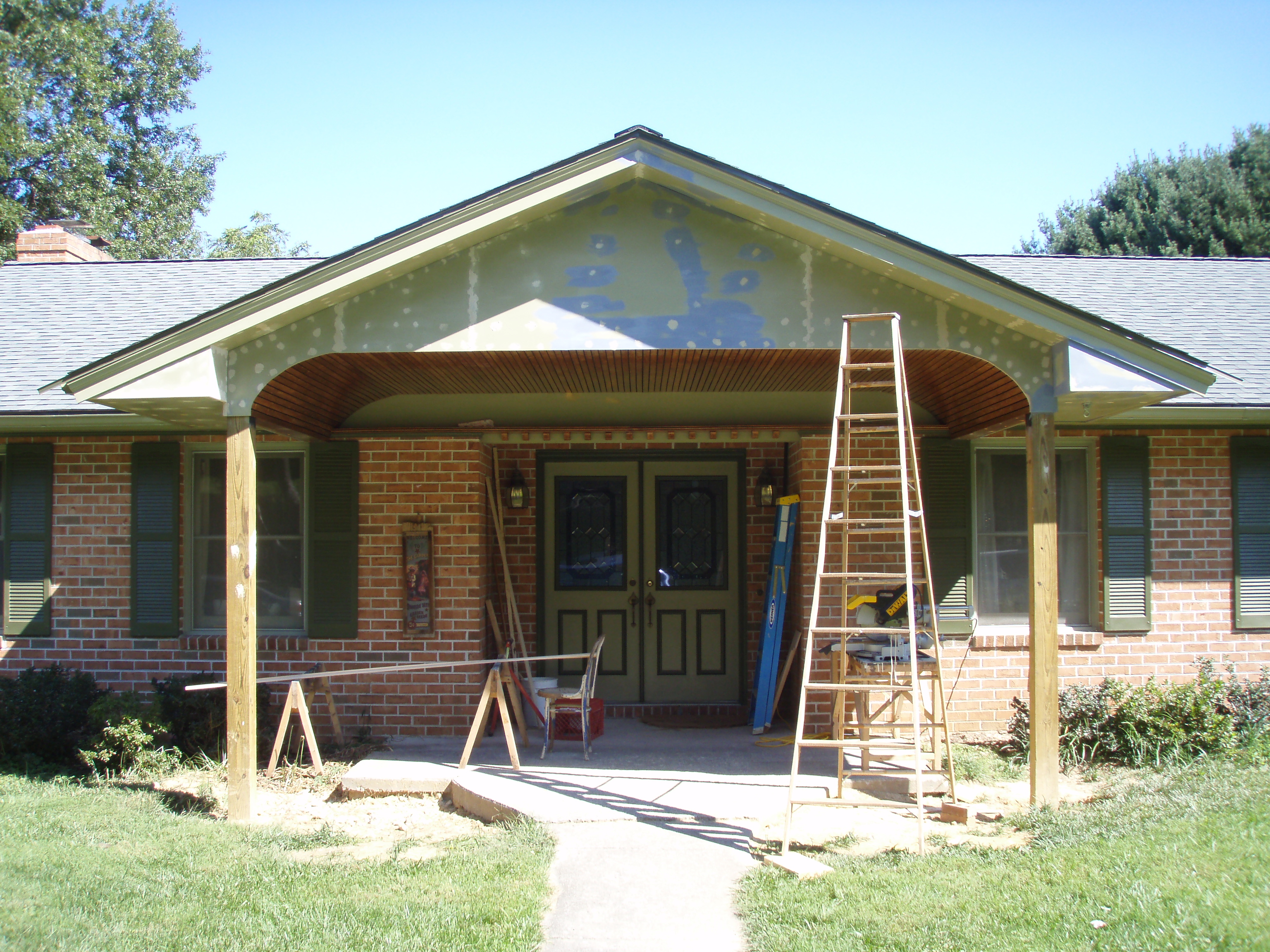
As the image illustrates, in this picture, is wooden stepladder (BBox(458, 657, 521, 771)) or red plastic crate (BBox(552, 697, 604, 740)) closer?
wooden stepladder (BBox(458, 657, 521, 771))

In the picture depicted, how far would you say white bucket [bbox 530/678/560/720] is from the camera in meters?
7.39

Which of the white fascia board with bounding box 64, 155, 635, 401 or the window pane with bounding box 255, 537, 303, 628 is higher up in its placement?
the white fascia board with bounding box 64, 155, 635, 401

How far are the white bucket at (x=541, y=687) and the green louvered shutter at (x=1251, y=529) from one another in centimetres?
556

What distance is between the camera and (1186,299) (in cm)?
941

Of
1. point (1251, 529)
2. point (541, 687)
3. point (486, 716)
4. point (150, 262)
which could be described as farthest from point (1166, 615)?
point (150, 262)

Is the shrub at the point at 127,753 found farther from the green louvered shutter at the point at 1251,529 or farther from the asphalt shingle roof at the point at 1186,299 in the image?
the green louvered shutter at the point at 1251,529

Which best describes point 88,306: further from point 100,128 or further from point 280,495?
point 100,128

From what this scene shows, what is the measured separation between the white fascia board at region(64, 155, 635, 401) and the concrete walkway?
3.00 m

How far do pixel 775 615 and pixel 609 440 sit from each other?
79.7 inches

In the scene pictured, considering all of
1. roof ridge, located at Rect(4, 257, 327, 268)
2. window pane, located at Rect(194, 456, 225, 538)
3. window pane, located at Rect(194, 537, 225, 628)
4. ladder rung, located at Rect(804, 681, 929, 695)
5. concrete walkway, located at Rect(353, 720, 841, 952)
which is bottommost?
concrete walkway, located at Rect(353, 720, 841, 952)

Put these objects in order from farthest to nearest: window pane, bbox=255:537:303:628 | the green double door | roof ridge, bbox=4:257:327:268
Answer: roof ridge, bbox=4:257:327:268 < the green double door < window pane, bbox=255:537:303:628

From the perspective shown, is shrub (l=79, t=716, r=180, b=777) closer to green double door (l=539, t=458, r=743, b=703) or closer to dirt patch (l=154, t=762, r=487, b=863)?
dirt patch (l=154, t=762, r=487, b=863)

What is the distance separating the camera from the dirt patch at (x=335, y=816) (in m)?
5.43

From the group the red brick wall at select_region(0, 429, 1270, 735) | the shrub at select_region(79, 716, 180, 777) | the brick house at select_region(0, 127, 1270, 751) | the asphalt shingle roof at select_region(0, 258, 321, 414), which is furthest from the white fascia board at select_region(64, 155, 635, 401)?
the shrub at select_region(79, 716, 180, 777)
